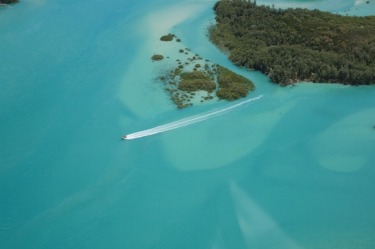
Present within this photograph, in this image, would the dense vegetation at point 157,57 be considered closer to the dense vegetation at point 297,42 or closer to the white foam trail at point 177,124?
the dense vegetation at point 297,42

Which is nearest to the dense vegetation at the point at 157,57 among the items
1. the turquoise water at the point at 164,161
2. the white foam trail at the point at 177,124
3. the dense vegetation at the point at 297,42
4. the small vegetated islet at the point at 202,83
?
the turquoise water at the point at 164,161

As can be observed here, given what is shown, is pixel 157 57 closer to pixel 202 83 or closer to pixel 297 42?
pixel 202 83

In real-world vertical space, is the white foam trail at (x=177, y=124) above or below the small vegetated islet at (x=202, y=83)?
below

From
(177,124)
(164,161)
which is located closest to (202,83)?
(177,124)

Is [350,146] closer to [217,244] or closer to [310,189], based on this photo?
[310,189]

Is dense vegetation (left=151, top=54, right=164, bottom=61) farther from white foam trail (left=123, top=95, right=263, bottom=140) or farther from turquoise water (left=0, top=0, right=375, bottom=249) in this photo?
white foam trail (left=123, top=95, right=263, bottom=140)

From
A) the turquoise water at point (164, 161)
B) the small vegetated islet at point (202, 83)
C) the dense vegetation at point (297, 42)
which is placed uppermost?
the dense vegetation at point (297, 42)
